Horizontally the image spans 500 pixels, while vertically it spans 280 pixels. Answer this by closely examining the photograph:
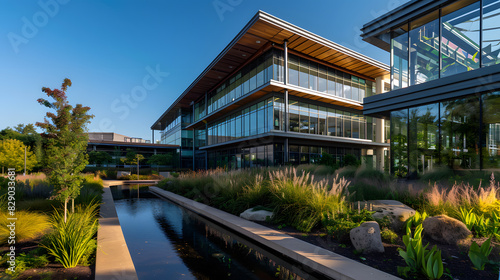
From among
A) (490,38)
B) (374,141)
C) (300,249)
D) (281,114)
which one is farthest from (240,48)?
(300,249)

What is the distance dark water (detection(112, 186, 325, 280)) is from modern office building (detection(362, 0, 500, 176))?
12995 millimetres

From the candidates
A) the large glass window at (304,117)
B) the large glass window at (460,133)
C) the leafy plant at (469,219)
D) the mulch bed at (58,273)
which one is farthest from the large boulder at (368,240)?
the large glass window at (304,117)

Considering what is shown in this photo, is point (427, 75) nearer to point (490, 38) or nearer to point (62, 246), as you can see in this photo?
point (490, 38)

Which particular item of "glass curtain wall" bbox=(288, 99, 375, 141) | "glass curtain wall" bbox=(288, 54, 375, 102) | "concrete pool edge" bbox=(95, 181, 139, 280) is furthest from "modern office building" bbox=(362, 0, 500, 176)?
"concrete pool edge" bbox=(95, 181, 139, 280)

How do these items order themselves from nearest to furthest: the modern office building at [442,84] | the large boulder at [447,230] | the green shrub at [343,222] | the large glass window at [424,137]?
the large boulder at [447,230] < the green shrub at [343,222] < the modern office building at [442,84] < the large glass window at [424,137]

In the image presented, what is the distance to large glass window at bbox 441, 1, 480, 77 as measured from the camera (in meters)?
13.5

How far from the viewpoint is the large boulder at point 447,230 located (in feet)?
17.4

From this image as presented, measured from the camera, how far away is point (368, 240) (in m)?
5.10

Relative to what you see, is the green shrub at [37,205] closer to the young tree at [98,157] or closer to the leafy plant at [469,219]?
the leafy plant at [469,219]

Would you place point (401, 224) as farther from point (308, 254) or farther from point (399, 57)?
point (399, 57)

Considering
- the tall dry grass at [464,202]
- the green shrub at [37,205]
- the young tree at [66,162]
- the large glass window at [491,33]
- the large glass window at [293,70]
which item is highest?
the large glass window at [293,70]

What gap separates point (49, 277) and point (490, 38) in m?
18.5

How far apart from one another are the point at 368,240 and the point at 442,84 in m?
12.8

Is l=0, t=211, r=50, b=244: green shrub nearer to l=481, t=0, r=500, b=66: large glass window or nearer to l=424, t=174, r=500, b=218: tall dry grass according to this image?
l=424, t=174, r=500, b=218: tall dry grass
